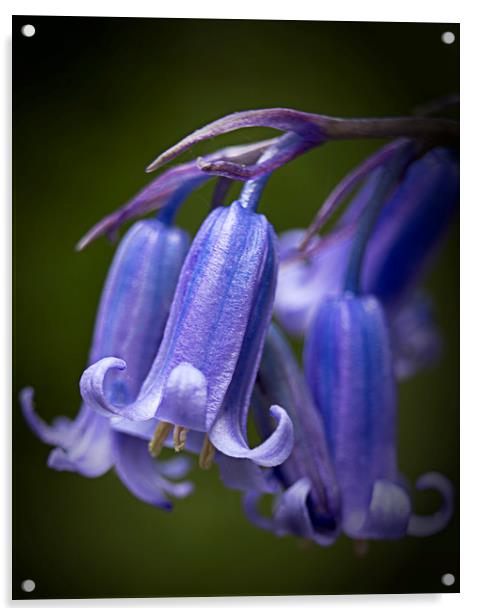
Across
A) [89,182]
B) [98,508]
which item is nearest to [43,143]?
[89,182]

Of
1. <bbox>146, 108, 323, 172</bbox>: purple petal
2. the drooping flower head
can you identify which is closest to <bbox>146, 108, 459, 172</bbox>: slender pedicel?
<bbox>146, 108, 323, 172</bbox>: purple petal

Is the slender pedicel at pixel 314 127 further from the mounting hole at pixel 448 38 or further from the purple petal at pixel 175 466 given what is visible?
the purple petal at pixel 175 466

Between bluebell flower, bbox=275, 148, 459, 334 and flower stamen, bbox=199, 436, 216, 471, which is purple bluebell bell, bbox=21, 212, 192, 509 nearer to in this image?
flower stamen, bbox=199, 436, 216, 471

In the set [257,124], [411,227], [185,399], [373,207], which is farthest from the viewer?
[411,227]

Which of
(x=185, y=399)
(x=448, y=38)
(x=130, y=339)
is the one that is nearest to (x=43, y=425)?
(x=130, y=339)

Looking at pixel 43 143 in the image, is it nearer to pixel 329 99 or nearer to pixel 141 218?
pixel 141 218

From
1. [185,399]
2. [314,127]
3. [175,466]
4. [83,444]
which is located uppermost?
[314,127]
